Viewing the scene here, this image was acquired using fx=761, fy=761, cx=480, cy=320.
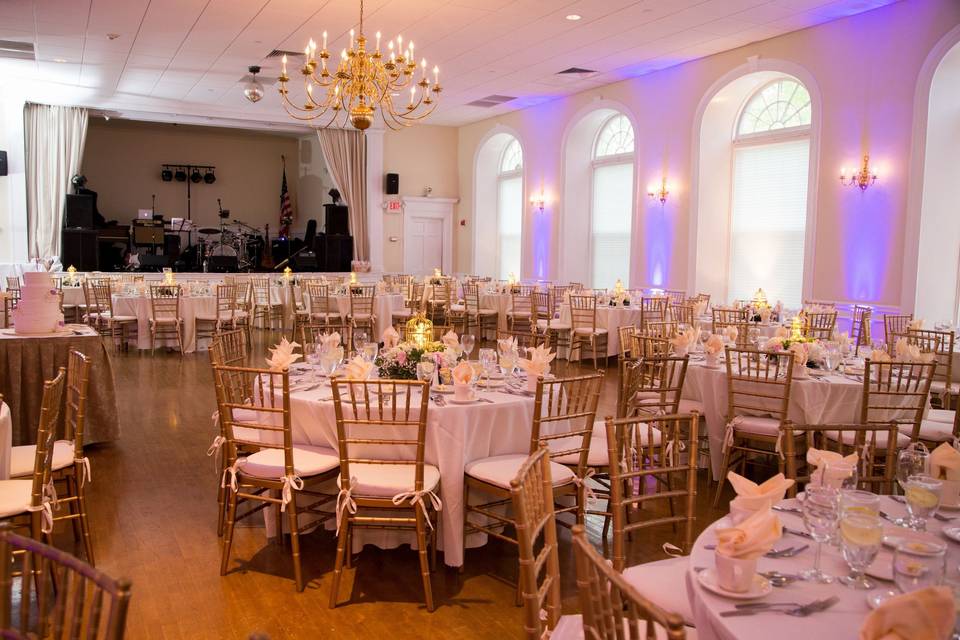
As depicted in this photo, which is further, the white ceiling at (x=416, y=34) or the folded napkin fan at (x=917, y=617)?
the white ceiling at (x=416, y=34)

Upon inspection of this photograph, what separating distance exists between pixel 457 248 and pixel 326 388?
1390cm

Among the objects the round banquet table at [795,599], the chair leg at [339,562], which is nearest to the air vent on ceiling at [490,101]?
the chair leg at [339,562]

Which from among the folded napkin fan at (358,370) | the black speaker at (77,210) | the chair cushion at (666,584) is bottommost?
the chair cushion at (666,584)

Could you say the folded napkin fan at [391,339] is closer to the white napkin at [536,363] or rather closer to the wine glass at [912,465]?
the white napkin at [536,363]

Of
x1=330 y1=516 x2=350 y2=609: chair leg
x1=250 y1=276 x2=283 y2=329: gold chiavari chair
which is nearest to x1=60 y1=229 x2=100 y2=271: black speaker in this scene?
x1=250 y1=276 x2=283 y2=329: gold chiavari chair

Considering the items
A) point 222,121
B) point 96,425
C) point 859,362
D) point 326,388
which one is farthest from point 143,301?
point 859,362

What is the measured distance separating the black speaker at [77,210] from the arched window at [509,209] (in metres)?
8.48

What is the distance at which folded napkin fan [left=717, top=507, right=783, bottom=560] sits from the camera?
6.08 feet

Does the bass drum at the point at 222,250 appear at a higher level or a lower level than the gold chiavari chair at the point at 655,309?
higher

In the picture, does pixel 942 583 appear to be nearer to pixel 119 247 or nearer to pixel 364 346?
pixel 364 346

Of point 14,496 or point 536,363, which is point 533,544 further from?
point 14,496

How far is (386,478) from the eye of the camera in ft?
11.8

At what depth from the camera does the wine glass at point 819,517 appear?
197 centimetres

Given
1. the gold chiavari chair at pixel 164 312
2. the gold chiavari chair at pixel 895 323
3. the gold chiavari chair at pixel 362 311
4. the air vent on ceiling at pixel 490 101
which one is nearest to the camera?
the gold chiavari chair at pixel 895 323
